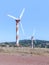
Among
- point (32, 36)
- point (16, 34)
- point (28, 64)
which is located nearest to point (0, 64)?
point (28, 64)

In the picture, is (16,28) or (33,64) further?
(16,28)

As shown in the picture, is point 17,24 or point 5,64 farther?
point 17,24

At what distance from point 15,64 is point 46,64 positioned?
3628 mm

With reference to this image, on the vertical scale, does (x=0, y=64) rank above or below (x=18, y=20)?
below

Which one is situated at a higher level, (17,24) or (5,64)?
(17,24)

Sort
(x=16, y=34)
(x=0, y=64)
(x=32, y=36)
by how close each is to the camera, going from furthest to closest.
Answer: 1. (x=32, y=36)
2. (x=16, y=34)
3. (x=0, y=64)

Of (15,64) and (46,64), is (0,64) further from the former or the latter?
(46,64)

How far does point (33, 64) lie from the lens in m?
33.5

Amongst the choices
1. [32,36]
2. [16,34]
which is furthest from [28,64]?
[32,36]

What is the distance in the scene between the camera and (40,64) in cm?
3347

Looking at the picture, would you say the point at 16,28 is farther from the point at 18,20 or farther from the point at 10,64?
the point at 10,64

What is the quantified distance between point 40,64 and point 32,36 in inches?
2311

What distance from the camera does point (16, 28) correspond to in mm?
84312

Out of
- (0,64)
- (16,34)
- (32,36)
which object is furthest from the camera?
(32,36)
